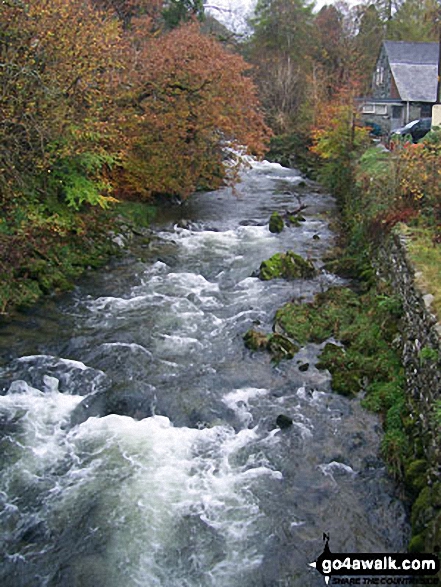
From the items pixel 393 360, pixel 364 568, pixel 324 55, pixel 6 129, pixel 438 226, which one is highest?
pixel 324 55

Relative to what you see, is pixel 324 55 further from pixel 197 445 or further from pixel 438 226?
pixel 197 445

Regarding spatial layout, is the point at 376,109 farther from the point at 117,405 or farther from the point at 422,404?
the point at 117,405

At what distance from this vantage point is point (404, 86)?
35656 mm

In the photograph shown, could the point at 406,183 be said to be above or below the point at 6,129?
below

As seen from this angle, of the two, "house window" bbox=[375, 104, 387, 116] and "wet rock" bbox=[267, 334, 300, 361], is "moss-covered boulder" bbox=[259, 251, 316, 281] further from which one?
"house window" bbox=[375, 104, 387, 116]

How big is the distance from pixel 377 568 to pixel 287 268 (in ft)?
33.0

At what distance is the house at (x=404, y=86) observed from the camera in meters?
34.7

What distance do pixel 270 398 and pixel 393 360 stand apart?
2.55m

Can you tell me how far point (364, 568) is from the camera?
23.0ft

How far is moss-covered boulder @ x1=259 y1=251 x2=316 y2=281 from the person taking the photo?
16016mm

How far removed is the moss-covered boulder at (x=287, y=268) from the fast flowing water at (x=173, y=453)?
3.84 ft

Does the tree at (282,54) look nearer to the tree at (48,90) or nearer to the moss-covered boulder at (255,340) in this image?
the tree at (48,90)

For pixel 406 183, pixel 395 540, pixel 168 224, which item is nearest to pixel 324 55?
pixel 168 224

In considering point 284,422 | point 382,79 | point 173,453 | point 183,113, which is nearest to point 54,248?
point 183,113
